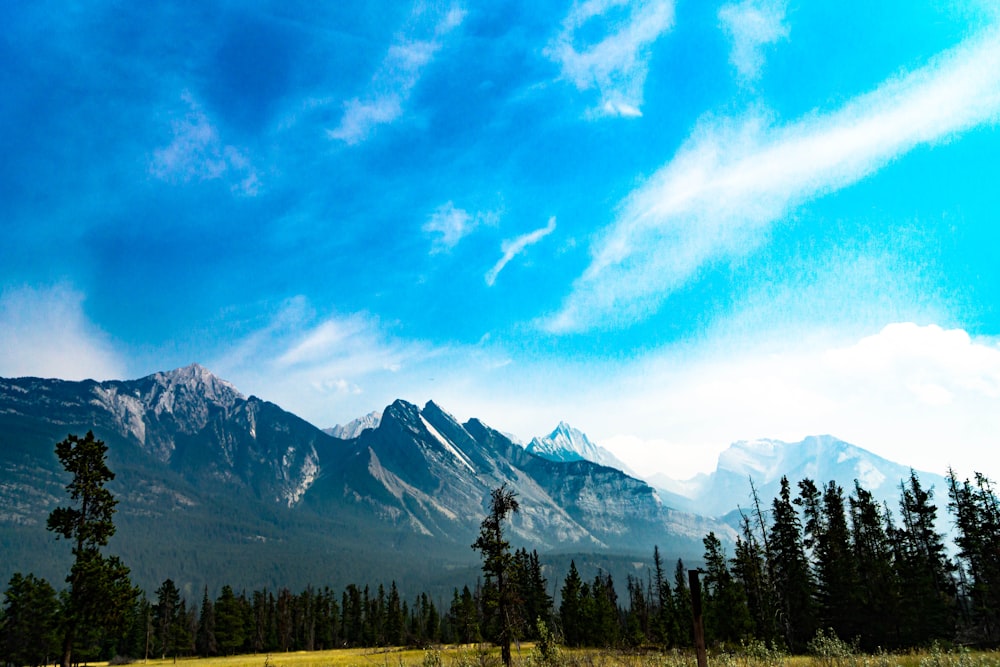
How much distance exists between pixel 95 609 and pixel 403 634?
3340 inches

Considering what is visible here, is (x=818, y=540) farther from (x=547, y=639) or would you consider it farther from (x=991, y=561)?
(x=547, y=639)

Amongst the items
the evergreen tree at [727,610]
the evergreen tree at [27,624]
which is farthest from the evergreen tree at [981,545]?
the evergreen tree at [27,624]

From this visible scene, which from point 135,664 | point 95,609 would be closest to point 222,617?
point 135,664

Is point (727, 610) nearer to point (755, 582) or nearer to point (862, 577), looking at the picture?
point (755, 582)

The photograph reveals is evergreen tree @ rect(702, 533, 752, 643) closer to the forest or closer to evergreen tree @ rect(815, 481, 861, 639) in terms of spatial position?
the forest

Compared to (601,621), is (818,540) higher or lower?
higher

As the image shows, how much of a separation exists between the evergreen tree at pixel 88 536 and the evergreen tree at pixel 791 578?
46.7m

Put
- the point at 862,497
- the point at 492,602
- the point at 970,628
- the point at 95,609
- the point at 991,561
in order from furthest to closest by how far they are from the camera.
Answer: the point at 862,497, the point at 970,628, the point at 991,561, the point at 492,602, the point at 95,609

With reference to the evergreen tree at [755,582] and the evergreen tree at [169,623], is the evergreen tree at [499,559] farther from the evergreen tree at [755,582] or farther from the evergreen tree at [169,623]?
the evergreen tree at [169,623]

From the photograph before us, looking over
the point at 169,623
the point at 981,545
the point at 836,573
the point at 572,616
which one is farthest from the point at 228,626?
the point at 981,545

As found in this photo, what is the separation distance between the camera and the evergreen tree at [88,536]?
30.8m

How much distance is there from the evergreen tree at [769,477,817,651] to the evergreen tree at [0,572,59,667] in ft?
260

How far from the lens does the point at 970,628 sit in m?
51.1

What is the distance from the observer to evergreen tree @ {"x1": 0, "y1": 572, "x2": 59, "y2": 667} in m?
69.2
